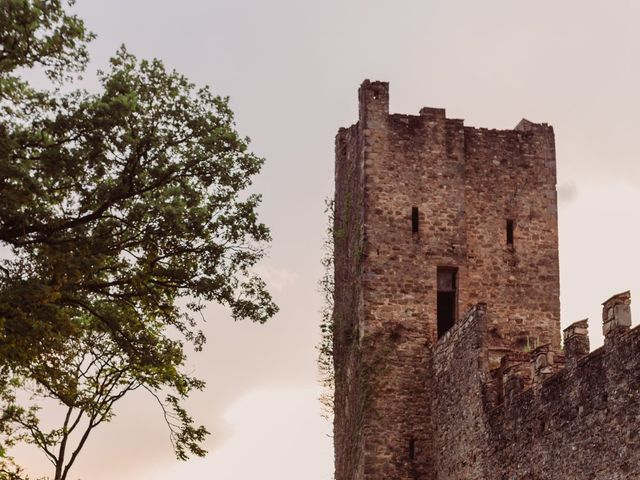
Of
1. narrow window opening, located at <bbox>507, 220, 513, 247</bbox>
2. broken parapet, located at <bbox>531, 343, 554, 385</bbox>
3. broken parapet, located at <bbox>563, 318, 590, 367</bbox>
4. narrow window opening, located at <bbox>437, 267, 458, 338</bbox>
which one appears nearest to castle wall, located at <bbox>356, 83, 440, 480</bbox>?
narrow window opening, located at <bbox>437, 267, 458, 338</bbox>

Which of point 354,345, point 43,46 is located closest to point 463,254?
point 354,345

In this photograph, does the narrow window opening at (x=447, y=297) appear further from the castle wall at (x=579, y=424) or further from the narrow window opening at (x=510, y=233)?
the castle wall at (x=579, y=424)

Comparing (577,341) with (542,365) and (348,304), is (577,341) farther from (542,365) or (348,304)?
(348,304)

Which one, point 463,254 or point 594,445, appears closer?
point 594,445

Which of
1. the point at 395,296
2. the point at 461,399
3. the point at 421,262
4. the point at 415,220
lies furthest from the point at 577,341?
the point at 415,220

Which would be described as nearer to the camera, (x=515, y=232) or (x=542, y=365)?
(x=542, y=365)

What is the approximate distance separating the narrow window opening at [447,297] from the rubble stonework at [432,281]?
0.09 feet

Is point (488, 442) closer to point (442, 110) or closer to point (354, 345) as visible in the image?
point (354, 345)

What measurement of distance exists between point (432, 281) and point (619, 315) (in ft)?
31.0

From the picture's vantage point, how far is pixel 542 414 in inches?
675

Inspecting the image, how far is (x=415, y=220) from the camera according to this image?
2466cm

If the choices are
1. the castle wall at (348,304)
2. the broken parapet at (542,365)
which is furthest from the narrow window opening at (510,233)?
the broken parapet at (542,365)

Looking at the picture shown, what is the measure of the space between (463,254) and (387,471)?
17.0 feet

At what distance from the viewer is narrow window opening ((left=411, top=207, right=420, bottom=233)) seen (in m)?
24.6
